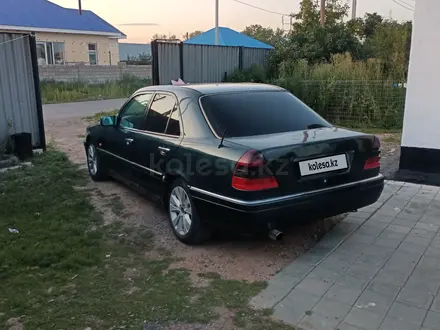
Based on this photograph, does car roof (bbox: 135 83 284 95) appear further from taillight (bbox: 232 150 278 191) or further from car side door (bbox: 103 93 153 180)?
taillight (bbox: 232 150 278 191)

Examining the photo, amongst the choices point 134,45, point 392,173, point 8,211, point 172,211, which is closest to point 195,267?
point 172,211

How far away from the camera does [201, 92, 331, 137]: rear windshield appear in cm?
386

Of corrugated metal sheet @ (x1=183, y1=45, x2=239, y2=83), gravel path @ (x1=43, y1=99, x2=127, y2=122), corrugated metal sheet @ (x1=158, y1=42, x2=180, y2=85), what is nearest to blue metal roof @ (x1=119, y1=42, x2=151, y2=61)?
gravel path @ (x1=43, y1=99, x2=127, y2=122)

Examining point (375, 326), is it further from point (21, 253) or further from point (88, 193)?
point (88, 193)

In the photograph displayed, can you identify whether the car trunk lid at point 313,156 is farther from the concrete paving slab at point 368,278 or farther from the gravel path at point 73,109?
the gravel path at point 73,109

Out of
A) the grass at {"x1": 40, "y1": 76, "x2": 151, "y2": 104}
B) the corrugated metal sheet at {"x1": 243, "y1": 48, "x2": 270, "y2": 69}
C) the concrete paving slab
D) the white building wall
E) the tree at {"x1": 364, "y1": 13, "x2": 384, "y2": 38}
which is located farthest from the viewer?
the tree at {"x1": 364, "y1": 13, "x2": 384, "y2": 38}

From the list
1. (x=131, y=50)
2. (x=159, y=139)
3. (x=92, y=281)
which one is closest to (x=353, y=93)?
(x=159, y=139)

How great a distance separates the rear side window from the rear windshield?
472 mm

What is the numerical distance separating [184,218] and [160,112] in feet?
4.07

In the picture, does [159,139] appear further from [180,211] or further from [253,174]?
[253,174]

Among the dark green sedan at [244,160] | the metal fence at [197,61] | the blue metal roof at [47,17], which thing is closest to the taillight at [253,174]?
the dark green sedan at [244,160]

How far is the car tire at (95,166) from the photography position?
6043 millimetres

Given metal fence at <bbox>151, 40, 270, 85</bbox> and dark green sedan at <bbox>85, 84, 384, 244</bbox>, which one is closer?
dark green sedan at <bbox>85, 84, 384, 244</bbox>

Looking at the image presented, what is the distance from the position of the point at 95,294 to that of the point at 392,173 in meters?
4.96
